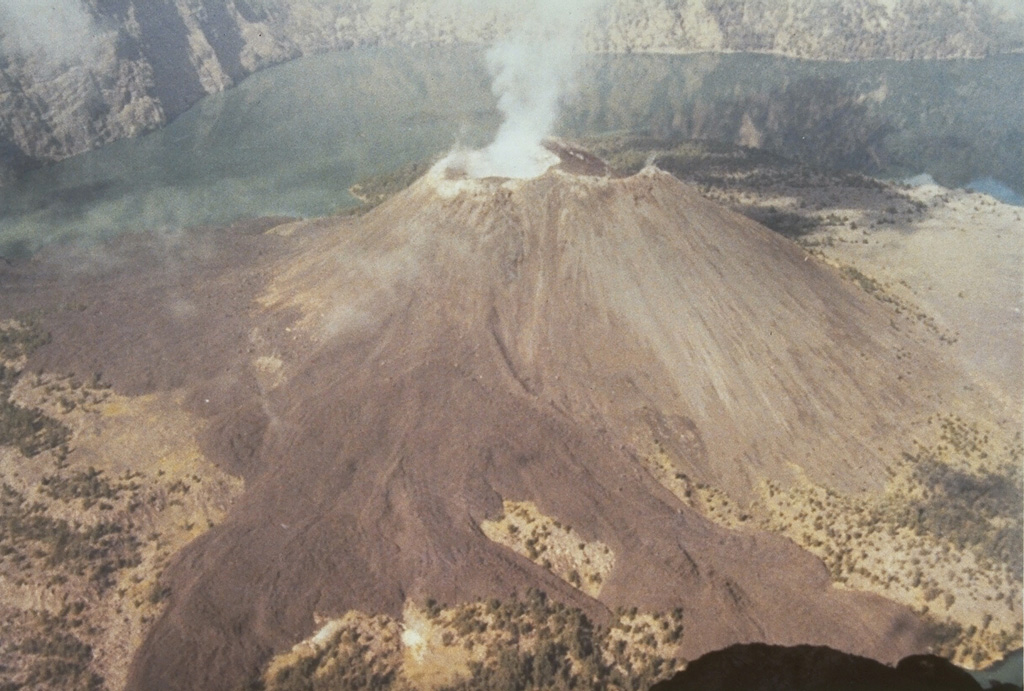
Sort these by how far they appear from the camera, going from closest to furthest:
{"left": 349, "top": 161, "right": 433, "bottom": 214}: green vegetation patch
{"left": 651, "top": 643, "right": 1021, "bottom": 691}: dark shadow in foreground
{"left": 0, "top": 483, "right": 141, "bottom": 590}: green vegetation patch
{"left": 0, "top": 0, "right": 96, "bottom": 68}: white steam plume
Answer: {"left": 651, "top": 643, "right": 1021, "bottom": 691}: dark shadow in foreground < {"left": 0, "top": 483, "right": 141, "bottom": 590}: green vegetation patch < {"left": 349, "top": 161, "right": 433, "bottom": 214}: green vegetation patch < {"left": 0, "top": 0, "right": 96, "bottom": 68}: white steam plume

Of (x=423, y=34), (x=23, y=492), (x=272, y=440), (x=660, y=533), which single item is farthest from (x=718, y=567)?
(x=423, y=34)

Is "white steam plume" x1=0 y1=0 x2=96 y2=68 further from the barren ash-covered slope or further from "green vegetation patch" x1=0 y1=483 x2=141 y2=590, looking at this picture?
"green vegetation patch" x1=0 y1=483 x2=141 y2=590

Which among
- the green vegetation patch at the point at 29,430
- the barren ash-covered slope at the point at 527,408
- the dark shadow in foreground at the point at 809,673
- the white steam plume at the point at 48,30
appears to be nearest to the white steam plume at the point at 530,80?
the barren ash-covered slope at the point at 527,408

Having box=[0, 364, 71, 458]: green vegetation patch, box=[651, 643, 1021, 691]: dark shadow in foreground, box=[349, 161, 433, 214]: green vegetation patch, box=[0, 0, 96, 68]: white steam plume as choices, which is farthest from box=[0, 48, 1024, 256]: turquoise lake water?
box=[651, 643, 1021, 691]: dark shadow in foreground

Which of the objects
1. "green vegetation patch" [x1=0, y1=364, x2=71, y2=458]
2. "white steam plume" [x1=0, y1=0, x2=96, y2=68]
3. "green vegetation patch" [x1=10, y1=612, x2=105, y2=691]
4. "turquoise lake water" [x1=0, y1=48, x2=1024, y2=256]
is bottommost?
"turquoise lake water" [x1=0, y1=48, x2=1024, y2=256]

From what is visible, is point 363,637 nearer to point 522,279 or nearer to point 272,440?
point 272,440

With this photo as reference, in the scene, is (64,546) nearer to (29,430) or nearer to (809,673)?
(29,430)
